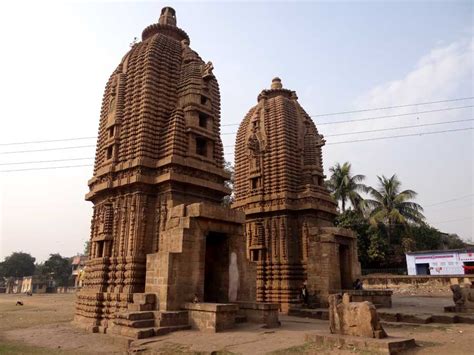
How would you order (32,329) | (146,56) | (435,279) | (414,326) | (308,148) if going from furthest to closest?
(435,279), (308,148), (146,56), (32,329), (414,326)

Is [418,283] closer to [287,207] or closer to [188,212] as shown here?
[287,207]

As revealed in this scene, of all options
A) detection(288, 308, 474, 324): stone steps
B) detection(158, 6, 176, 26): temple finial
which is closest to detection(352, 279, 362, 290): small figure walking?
detection(288, 308, 474, 324): stone steps

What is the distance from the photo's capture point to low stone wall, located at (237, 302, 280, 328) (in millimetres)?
12633

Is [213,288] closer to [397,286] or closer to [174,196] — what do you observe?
[174,196]

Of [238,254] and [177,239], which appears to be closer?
[177,239]

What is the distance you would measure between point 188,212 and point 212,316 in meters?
3.84

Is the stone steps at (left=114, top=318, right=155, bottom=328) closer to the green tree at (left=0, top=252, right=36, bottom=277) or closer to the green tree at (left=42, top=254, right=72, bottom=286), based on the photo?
the green tree at (left=42, top=254, right=72, bottom=286)

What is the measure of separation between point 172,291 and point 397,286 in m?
24.5

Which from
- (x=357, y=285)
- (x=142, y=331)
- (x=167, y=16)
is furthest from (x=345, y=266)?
(x=167, y=16)

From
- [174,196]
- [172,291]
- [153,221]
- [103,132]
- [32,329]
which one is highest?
[103,132]

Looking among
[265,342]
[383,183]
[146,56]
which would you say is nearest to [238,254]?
[265,342]

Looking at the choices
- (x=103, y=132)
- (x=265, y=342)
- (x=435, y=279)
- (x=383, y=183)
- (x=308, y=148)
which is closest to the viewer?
(x=265, y=342)

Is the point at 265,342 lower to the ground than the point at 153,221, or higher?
lower

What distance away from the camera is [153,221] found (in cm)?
1543
